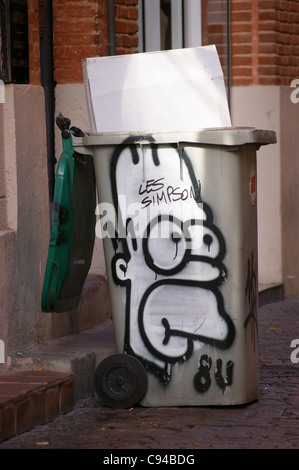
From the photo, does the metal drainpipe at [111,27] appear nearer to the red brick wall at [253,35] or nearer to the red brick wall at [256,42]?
the red brick wall at [253,35]

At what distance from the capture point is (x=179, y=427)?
557 centimetres

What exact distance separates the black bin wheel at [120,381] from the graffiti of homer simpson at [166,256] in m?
0.08

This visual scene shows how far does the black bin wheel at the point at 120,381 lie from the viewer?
19.4ft

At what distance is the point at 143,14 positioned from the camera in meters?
8.91

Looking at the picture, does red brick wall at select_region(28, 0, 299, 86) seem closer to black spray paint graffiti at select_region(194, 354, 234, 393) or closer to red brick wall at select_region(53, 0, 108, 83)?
red brick wall at select_region(53, 0, 108, 83)

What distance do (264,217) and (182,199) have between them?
479 centimetres

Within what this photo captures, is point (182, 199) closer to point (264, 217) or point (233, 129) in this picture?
point (233, 129)

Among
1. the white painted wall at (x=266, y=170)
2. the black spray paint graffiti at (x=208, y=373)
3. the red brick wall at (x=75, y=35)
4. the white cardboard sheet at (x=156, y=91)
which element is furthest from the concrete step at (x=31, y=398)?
the white painted wall at (x=266, y=170)

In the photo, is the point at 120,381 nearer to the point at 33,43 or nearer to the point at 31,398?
the point at 31,398

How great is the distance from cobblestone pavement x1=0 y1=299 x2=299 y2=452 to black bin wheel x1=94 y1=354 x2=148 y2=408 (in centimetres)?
6

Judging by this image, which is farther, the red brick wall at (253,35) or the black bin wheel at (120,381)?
the red brick wall at (253,35)

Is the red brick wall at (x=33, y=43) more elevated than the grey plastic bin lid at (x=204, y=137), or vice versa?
the red brick wall at (x=33, y=43)

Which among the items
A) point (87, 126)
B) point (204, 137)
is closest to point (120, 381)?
point (204, 137)

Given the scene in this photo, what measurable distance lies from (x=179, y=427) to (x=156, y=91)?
1.82 m
